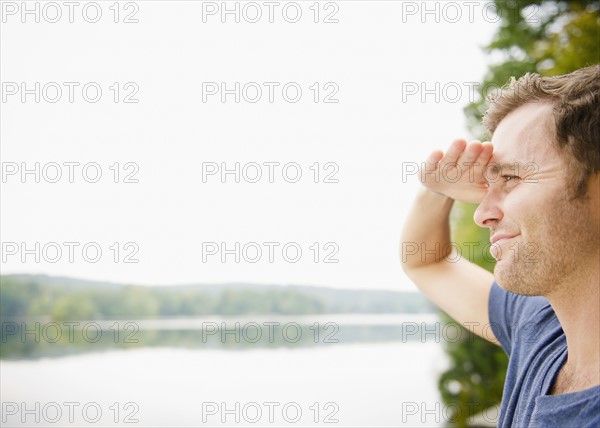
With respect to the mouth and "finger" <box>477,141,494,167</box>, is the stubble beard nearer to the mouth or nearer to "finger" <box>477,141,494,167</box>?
the mouth

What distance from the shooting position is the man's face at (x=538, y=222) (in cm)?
100

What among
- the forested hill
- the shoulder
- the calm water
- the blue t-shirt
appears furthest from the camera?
the calm water

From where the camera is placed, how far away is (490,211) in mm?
1102

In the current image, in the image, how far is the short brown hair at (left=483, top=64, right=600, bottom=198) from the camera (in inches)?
39.6

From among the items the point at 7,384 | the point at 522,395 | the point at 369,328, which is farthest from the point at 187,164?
the point at 369,328

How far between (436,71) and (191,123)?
9.56 ft

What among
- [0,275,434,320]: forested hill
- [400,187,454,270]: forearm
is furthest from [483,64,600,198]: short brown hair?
[0,275,434,320]: forested hill

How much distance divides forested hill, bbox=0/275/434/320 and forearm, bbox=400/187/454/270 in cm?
310

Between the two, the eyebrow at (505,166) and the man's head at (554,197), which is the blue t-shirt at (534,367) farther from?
the eyebrow at (505,166)

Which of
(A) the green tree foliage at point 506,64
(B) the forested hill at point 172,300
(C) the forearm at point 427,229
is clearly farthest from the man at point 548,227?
(B) the forested hill at point 172,300

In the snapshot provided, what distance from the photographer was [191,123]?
6160 mm

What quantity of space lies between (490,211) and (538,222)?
0.11 meters

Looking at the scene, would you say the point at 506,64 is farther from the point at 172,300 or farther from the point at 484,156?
the point at 172,300

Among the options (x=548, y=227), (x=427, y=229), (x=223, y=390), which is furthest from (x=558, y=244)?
(x=223, y=390)
